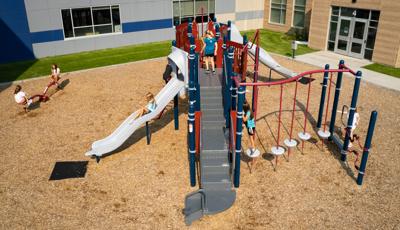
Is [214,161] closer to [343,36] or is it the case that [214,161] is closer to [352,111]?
[352,111]

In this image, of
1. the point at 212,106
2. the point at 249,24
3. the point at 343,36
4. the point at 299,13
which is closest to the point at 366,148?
the point at 212,106

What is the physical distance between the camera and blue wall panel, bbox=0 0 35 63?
2067cm

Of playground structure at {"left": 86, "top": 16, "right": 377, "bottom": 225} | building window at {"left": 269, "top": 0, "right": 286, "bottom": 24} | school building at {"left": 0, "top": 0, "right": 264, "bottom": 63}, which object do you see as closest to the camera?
playground structure at {"left": 86, "top": 16, "right": 377, "bottom": 225}

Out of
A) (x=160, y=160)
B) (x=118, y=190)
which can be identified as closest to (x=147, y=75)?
(x=160, y=160)

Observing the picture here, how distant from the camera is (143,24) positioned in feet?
81.3

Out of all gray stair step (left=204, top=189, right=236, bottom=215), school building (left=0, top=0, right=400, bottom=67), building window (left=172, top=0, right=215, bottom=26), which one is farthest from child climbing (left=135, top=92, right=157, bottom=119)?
building window (left=172, top=0, right=215, bottom=26)

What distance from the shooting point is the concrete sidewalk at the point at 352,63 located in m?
17.2

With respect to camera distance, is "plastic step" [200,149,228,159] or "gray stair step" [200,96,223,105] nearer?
"plastic step" [200,149,228,159]

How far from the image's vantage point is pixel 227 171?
9234 mm

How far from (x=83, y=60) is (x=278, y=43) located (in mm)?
13346

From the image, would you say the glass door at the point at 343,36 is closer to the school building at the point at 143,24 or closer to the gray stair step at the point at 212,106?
the school building at the point at 143,24

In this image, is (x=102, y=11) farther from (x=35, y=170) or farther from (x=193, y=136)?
(x=193, y=136)

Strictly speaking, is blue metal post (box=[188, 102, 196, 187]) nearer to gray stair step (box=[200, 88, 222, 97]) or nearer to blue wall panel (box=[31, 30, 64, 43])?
gray stair step (box=[200, 88, 222, 97])

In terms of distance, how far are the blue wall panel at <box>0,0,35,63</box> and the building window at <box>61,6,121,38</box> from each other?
90.1 inches
